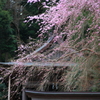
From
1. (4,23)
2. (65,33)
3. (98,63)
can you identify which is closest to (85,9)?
(65,33)

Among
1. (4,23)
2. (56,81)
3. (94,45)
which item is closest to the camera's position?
(94,45)

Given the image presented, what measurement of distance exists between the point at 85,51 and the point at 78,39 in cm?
46

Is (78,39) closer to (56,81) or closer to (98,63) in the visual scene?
(98,63)

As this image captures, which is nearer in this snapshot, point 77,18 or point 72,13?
point 72,13

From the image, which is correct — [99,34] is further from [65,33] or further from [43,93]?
[43,93]

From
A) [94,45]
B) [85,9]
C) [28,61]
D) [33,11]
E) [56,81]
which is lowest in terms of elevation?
[56,81]

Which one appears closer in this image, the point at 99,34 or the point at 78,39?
the point at 99,34

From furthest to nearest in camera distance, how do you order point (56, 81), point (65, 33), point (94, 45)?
point (56, 81) → point (65, 33) → point (94, 45)

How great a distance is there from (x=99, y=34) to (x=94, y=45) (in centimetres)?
27

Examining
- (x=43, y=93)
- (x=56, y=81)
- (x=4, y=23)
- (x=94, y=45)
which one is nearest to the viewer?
(x=43, y=93)

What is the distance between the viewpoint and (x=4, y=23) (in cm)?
1062

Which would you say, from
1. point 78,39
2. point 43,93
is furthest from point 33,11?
point 43,93

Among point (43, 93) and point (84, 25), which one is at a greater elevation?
point (84, 25)

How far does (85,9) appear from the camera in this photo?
4.00 metres
